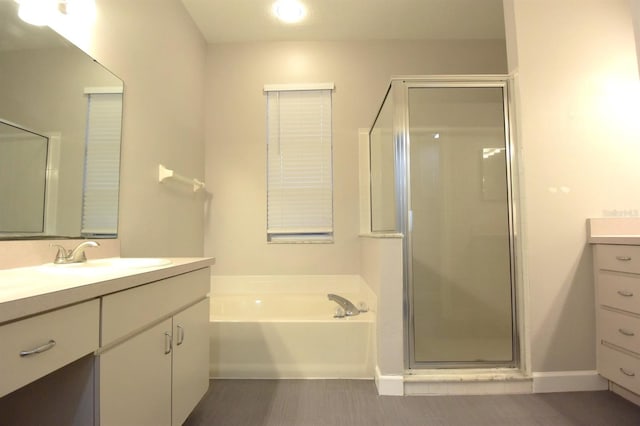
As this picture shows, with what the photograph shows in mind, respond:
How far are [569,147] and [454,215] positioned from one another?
759mm

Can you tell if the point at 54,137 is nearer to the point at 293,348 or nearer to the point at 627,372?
the point at 293,348

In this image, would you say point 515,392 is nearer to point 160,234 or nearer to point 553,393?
point 553,393

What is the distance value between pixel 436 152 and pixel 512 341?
127 cm

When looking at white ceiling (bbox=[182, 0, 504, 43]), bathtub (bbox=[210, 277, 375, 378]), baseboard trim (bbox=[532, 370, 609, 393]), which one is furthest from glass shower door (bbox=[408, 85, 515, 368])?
white ceiling (bbox=[182, 0, 504, 43])

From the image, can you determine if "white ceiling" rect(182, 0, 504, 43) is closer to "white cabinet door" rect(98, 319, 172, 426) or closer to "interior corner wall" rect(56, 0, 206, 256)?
"interior corner wall" rect(56, 0, 206, 256)

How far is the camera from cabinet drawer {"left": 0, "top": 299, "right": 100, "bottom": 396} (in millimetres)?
550

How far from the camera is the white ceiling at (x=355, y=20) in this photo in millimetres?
2365

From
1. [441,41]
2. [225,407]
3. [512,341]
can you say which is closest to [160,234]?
[225,407]

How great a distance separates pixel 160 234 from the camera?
1.99 m

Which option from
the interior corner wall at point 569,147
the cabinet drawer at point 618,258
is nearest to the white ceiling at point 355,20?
the interior corner wall at point 569,147

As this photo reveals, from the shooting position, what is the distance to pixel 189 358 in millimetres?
1261

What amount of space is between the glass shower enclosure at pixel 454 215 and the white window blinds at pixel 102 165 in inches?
61.4

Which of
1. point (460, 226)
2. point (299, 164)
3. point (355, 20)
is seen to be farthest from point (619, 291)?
point (355, 20)

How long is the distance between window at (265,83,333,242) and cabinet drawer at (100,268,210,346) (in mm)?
1459
